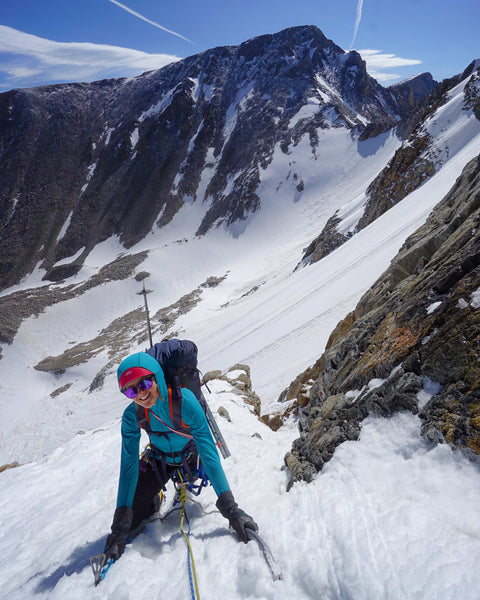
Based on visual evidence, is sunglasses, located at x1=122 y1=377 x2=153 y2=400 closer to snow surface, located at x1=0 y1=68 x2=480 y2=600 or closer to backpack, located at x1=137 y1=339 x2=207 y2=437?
backpack, located at x1=137 y1=339 x2=207 y2=437

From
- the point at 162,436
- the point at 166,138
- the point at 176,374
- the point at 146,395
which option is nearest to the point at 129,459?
the point at 162,436

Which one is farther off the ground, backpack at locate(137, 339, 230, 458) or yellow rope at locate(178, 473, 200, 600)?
backpack at locate(137, 339, 230, 458)

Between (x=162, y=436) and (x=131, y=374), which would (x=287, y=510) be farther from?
(x=131, y=374)

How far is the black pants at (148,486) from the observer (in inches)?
127

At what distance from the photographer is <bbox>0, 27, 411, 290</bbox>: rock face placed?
69.3m

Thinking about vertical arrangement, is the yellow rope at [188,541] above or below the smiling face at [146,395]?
below

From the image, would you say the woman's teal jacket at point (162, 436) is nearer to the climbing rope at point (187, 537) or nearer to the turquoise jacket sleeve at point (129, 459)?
the turquoise jacket sleeve at point (129, 459)

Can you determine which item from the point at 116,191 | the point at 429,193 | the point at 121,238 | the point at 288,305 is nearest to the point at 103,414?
the point at 288,305

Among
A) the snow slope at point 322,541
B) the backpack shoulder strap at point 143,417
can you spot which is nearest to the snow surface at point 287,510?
the snow slope at point 322,541

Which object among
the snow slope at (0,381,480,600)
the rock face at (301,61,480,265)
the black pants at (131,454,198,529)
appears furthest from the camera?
the rock face at (301,61,480,265)

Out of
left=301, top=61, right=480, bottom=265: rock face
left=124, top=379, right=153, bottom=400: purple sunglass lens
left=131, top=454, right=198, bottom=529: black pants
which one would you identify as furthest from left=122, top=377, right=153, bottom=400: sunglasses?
Answer: left=301, top=61, right=480, bottom=265: rock face

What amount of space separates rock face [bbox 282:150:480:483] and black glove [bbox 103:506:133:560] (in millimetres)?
1878

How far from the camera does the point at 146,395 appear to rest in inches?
111

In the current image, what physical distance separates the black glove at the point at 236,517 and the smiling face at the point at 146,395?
1.05 meters
